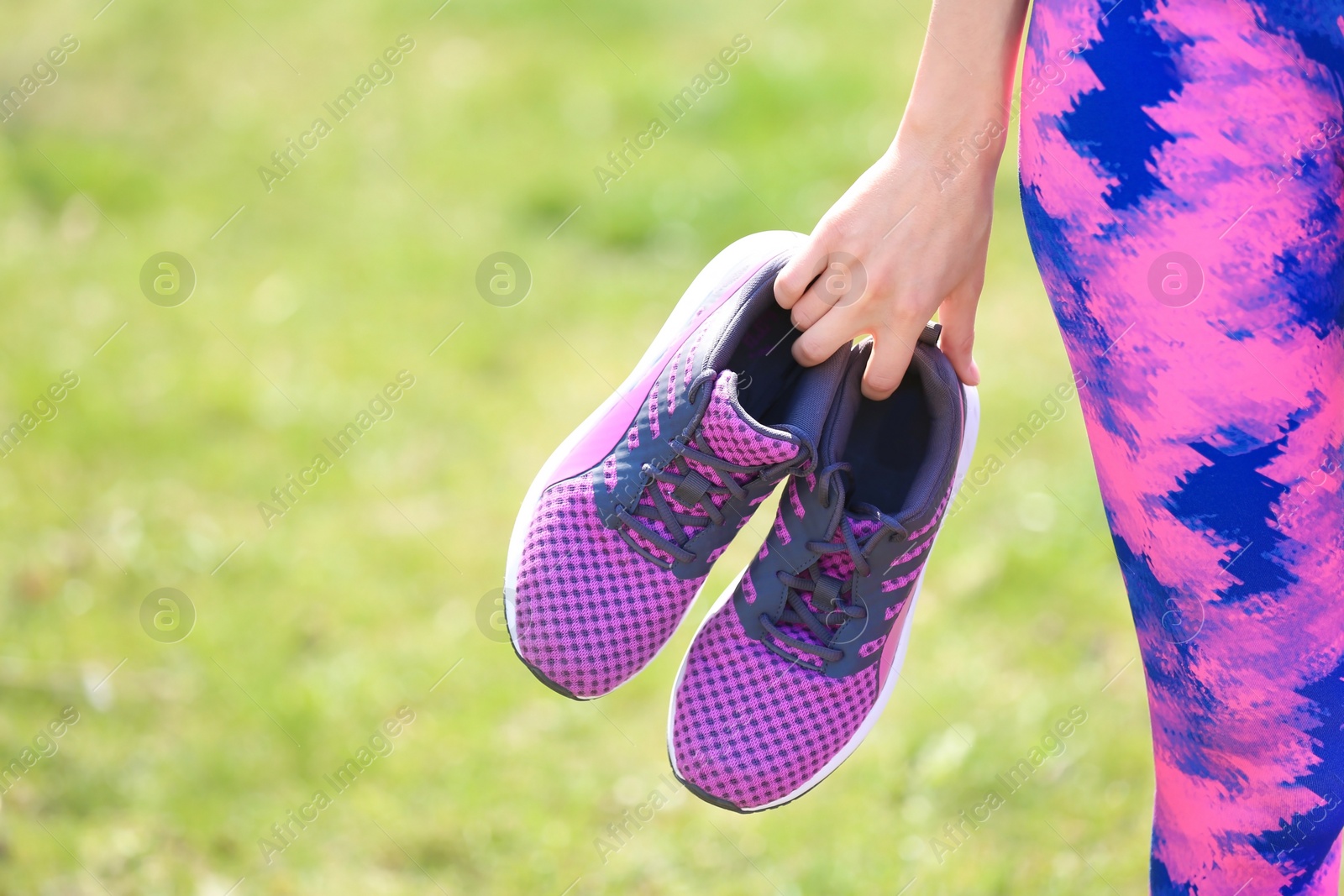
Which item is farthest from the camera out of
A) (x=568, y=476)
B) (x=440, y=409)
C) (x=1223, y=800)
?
(x=440, y=409)

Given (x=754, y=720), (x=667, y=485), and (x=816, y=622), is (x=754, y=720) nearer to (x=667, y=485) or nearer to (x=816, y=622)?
(x=816, y=622)

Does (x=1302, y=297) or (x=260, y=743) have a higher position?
(x=1302, y=297)

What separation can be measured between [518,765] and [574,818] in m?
0.18

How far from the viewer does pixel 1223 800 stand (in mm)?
1104

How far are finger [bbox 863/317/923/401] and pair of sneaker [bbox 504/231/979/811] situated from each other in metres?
0.04

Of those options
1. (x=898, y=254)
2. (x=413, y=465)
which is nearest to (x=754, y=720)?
(x=898, y=254)

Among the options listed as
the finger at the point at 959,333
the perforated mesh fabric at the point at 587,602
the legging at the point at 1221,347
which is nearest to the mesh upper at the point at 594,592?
the perforated mesh fabric at the point at 587,602

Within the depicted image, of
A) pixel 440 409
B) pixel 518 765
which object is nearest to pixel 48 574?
pixel 440 409

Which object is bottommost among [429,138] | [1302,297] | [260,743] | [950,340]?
[260,743]

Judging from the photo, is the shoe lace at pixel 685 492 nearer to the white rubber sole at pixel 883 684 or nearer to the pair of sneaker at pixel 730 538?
the pair of sneaker at pixel 730 538

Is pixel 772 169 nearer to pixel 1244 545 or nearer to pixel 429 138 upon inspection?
pixel 429 138

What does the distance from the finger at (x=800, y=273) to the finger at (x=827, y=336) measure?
0.15 ft

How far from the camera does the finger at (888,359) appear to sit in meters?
1.22

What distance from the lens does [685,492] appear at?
132 centimetres
